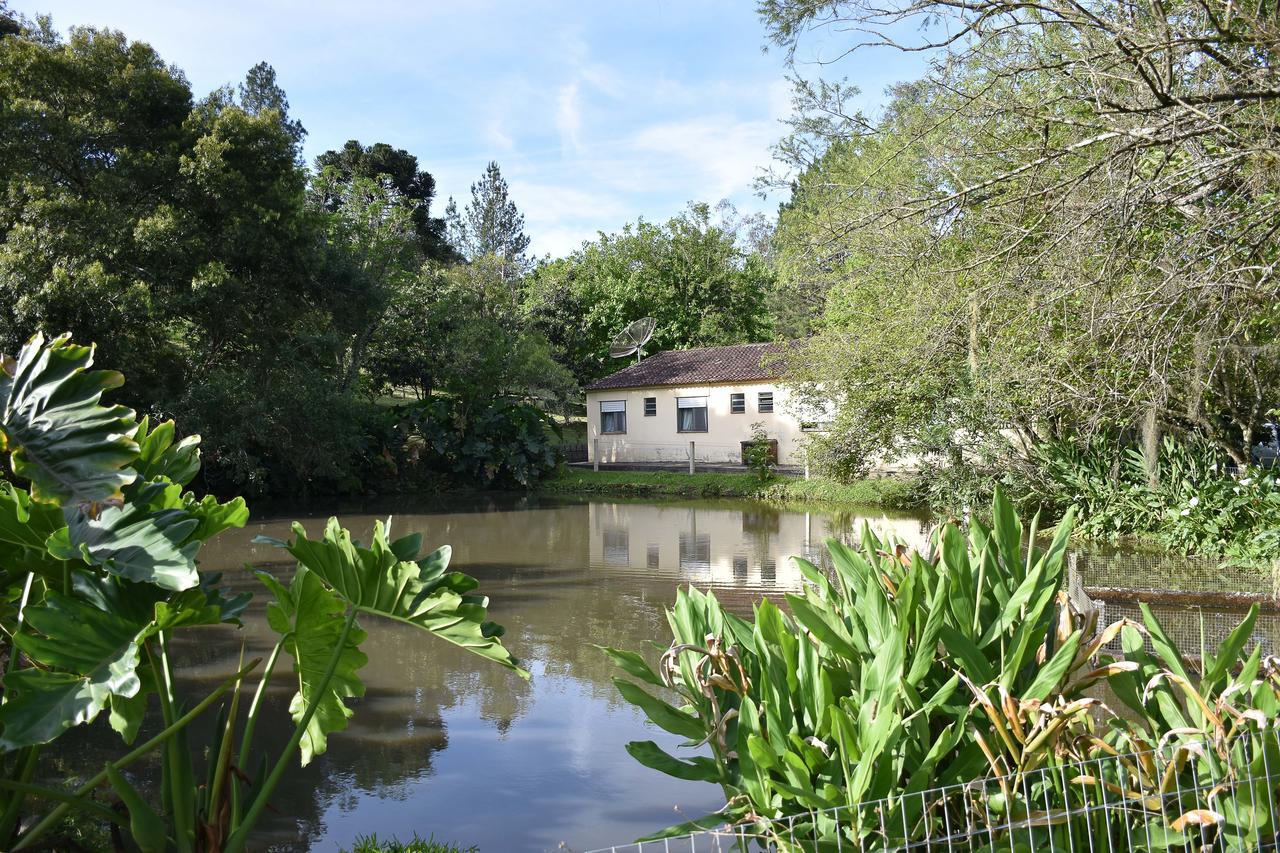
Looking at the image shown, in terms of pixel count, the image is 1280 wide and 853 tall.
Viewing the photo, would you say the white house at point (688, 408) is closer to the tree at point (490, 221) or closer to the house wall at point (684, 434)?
the house wall at point (684, 434)

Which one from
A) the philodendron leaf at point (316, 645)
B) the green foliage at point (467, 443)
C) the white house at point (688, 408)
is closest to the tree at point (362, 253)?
the green foliage at point (467, 443)

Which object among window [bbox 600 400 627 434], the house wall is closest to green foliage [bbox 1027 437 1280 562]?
the house wall

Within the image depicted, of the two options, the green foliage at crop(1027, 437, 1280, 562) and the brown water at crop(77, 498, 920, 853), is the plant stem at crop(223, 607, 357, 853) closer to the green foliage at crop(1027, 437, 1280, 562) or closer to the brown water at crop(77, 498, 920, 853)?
the brown water at crop(77, 498, 920, 853)

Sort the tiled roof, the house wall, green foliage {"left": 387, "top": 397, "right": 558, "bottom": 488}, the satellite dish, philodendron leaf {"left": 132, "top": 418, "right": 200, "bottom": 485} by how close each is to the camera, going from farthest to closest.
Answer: the satellite dish
the tiled roof
the house wall
green foliage {"left": 387, "top": 397, "right": 558, "bottom": 488}
philodendron leaf {"left": 132, "top": 418, "right": 200, "bottom": 485}

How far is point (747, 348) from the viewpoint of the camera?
27.4 metres

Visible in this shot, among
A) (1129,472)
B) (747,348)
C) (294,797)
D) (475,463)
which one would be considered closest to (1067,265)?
(294,797)

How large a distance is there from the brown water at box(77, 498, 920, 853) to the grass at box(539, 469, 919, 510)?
16.8 feet

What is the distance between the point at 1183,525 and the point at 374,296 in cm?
1539

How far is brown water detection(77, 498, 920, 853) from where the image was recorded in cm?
455

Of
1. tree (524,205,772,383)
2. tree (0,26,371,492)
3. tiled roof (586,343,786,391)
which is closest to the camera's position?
tree (0,26,371,492)

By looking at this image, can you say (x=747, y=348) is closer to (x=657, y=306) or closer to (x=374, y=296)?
(x=657, y=306)

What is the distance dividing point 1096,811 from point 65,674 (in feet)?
9.37

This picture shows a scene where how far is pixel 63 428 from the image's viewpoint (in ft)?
8.66

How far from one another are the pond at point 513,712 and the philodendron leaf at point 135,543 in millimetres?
1984
